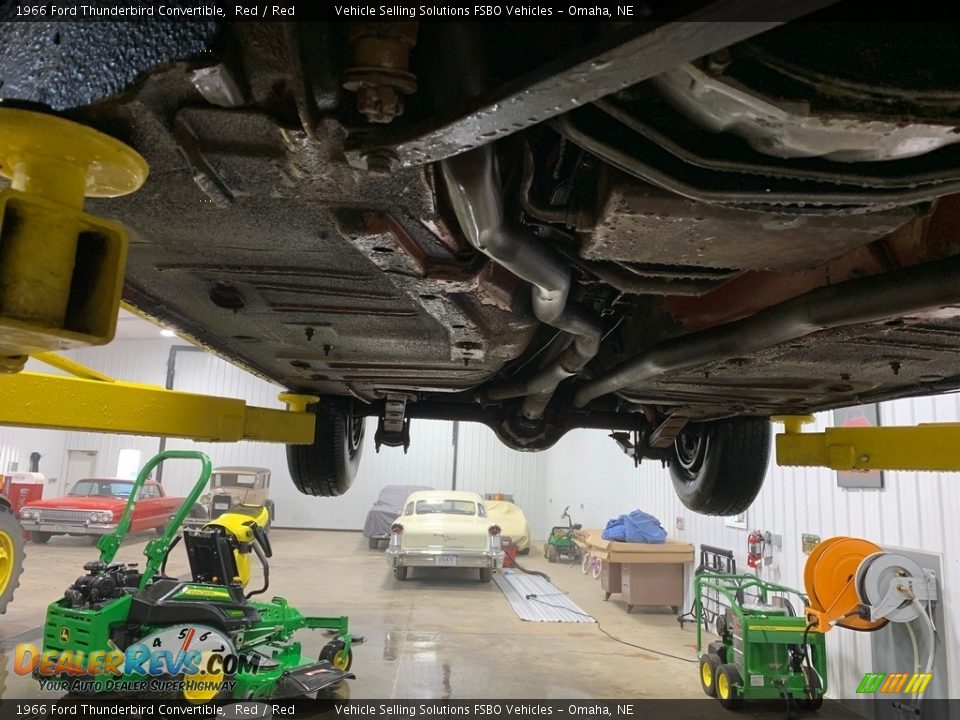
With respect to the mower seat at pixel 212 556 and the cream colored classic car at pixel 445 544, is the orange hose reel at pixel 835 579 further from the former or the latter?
the cream colored classic car at pixel 445 544

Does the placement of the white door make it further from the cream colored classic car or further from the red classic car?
the cream colored classic car

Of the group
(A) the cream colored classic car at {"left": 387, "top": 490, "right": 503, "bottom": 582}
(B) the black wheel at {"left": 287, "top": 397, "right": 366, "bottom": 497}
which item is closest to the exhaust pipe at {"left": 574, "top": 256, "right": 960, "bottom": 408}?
(B) the black wheel at {"left": 287, "top": 397, "right": 366, "bottom": 497}

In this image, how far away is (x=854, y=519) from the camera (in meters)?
4.89

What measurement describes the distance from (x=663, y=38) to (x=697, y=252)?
603mm

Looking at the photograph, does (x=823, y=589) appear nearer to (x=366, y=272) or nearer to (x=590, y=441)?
(x=366, y=272)

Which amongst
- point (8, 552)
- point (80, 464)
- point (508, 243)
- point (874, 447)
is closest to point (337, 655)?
point (8, 552)

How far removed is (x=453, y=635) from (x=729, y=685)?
268 centimetres

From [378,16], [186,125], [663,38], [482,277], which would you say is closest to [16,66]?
[186,125]

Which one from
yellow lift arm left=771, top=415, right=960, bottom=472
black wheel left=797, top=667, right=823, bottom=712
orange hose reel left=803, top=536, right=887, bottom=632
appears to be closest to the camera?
yellow lift arm left=771, top=415, right=960, bottom=472

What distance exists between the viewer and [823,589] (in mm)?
4023

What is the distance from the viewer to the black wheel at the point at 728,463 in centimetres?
299

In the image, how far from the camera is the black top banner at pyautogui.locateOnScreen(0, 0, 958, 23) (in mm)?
625

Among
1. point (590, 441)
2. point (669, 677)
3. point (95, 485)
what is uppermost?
point (590, 441)

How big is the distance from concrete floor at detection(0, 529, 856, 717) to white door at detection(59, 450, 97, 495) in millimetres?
6379
